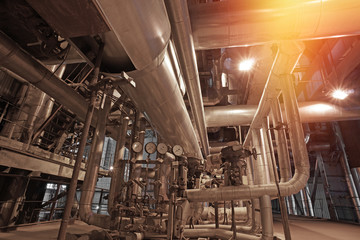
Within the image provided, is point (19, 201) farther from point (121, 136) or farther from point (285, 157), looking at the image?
point (285, 157)

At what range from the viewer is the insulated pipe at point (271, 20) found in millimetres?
2246

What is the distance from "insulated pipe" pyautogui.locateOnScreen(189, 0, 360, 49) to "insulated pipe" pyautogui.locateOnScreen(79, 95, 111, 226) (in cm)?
275

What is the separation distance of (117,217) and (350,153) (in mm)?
10035

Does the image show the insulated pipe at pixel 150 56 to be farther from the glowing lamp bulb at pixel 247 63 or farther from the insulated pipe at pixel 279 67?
the glowing lamp bulb at pixel 247 63

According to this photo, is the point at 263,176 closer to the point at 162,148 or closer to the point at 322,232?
the point at 162,148

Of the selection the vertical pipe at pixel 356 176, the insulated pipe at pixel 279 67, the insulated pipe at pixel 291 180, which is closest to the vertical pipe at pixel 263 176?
the insulated pipe at pixel 291 180

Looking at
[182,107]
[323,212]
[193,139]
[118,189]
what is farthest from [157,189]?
[323,212]

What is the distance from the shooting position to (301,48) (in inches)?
111

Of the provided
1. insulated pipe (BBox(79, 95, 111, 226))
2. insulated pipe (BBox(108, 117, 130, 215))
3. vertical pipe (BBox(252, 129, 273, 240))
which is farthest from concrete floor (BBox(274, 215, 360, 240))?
insulated pipe (BBox(79, 95, 111, 226))

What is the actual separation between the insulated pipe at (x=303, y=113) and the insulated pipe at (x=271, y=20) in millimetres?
2860

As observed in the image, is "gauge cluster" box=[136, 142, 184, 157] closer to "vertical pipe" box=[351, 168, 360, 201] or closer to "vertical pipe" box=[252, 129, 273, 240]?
"vertical pipe" box=[252, 129, 273, 240]

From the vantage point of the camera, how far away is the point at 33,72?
2826 mm

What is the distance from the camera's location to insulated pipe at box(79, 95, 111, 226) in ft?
12.4

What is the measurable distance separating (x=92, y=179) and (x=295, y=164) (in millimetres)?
3835
